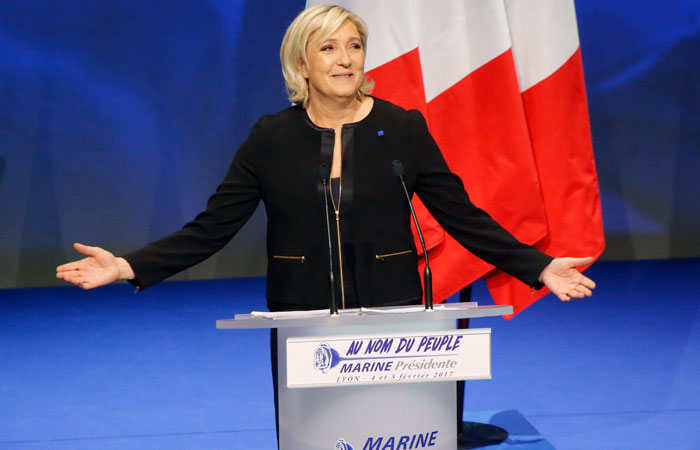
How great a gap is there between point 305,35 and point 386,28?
954mm

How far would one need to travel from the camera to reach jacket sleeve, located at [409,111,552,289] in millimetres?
2016

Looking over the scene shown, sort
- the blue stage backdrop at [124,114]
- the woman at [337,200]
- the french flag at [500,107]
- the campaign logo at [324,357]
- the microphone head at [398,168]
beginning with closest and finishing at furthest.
→ the campaign logo at [324,357] < the microphone head at [398,168] < the woman at [337,200] < the french flag at [500,107] < the blue stage backdrop at [124,114]

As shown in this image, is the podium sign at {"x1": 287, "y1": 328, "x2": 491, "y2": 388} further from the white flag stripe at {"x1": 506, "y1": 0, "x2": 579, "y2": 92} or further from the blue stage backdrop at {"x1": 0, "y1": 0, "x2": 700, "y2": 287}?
the blue stage backdrop at {"x1": 0, "y1": 0, "x2": 700, "y2": 287}

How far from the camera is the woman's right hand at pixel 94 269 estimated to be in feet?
6.13

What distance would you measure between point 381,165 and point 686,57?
234 inches

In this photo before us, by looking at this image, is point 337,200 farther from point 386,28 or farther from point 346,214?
point 386,28

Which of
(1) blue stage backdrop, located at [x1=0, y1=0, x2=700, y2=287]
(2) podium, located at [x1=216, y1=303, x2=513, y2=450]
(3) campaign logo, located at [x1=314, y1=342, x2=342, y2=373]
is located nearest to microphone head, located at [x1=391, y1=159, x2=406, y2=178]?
(2) podium, located at [x1=216, y1=303, x2=513, y2=450]

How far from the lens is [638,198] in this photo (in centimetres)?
730

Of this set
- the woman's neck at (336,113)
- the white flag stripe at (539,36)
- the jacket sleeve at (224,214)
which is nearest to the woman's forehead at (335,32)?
the woman's neck at (336,113)

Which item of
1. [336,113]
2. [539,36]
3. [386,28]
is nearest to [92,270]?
[336,113]

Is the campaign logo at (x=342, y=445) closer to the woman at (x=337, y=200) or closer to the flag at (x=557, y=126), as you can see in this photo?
the woman at (x=337, y=200)

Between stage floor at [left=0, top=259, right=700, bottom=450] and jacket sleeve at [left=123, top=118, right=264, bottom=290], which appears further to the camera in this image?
stage floor at [left=0, top=259, right=700, bottom=450]

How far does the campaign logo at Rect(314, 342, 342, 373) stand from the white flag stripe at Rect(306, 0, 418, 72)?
61.6 inches

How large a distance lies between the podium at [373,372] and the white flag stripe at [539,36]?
56.9 inches
